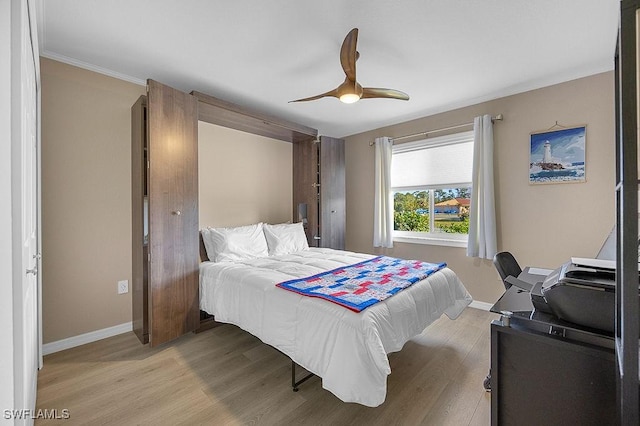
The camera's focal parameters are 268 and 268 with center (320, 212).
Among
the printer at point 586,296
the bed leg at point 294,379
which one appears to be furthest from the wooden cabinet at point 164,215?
the printer at point 586,296

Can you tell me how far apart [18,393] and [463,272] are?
12.7ft

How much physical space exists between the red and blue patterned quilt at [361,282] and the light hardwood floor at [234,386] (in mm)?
666

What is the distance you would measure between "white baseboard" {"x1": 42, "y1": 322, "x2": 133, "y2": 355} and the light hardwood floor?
0.07 meters

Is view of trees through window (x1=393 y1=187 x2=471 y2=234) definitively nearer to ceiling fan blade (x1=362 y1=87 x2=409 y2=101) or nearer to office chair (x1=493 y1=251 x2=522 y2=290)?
office chair (x1=493 y1=251 x2=522 y2=290)

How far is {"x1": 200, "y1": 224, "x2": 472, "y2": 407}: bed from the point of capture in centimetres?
149

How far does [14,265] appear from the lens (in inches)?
38.1

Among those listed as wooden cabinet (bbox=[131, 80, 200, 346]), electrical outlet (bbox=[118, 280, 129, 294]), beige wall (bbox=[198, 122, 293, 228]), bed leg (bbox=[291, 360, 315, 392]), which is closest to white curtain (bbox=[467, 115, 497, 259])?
bed leg (bbox=[291, 360, 315, 392])

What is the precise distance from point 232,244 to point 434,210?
2.76 m

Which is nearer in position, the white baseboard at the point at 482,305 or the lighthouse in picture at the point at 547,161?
the lighthouse in picture at the point at 547,161

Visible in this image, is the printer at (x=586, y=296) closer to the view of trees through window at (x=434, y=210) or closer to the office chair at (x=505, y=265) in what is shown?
the office chair at (x=505, y=265)

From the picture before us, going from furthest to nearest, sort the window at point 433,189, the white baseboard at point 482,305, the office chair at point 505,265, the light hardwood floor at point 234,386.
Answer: the window at point 433,189
the white baseboard at point 482,305
the office chair at point 505,265
the light hardwood floor at point 234,386

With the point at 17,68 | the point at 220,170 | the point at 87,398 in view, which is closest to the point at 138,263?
the point at 87,398

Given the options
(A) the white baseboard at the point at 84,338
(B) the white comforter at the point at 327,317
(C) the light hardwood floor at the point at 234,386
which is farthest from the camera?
(A) the white baseboard at the point at 84,338

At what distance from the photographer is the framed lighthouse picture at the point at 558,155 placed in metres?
2.67
